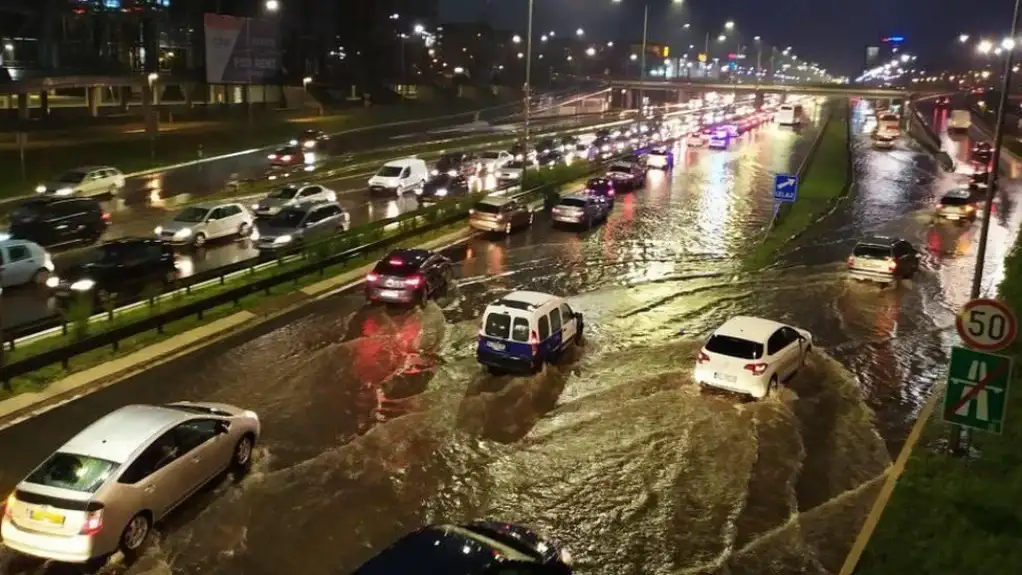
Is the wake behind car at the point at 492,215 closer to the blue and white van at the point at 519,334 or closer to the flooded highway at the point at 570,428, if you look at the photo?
the flooded highway at the point at 570,428

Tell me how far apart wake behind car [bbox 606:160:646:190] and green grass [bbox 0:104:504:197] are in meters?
26.5

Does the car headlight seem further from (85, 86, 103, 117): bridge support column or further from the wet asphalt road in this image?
(85, 86, 103, 117): bridge support column

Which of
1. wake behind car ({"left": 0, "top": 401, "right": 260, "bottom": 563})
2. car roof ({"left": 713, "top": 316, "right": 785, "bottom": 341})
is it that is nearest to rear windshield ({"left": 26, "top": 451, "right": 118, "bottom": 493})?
Result: wake behind car ({"left": 0, "top": 401, "right": 260, "bottom": 563})

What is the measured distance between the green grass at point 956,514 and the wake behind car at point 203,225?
77.4ft

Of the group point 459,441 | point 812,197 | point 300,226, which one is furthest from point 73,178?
point 812,197

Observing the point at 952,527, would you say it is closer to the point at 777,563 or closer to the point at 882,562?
the point at 882,562

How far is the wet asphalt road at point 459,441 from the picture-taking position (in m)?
11.7

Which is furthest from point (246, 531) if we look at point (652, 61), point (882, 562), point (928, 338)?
point (652, 61)

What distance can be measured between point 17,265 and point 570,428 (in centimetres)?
1630

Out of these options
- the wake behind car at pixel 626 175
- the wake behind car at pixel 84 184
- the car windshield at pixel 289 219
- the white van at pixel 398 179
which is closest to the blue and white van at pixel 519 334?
the car windshield at pixel 289 219

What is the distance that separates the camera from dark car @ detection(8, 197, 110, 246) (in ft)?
93.2

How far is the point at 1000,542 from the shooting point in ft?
33.3

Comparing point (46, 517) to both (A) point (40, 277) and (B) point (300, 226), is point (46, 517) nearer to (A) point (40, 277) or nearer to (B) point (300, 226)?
(A) point (40, 277)

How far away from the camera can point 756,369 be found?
55.1 ft
